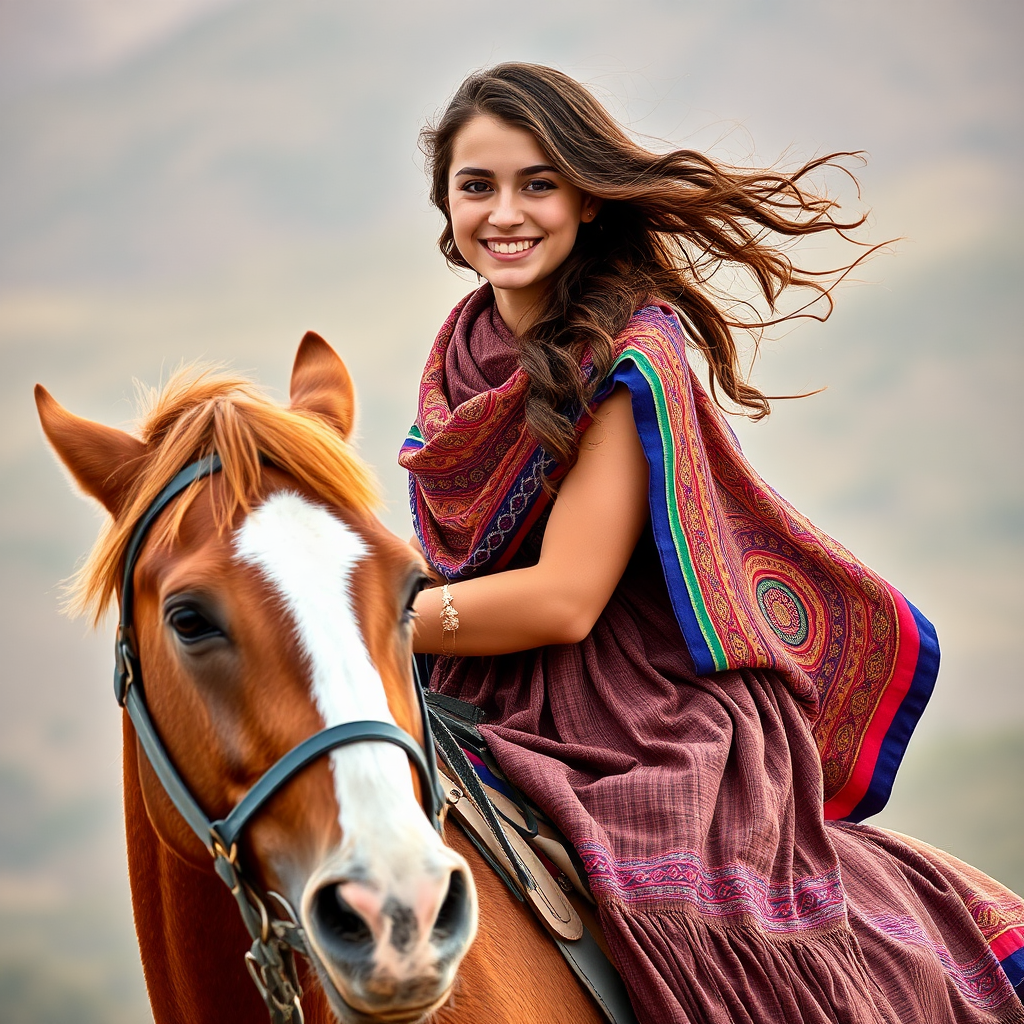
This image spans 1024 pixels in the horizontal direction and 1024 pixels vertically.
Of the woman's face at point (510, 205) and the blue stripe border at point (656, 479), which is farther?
the woman's face at point (510, 205)

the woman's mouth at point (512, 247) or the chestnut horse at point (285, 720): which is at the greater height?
the woman's mouth at point (512, 247)

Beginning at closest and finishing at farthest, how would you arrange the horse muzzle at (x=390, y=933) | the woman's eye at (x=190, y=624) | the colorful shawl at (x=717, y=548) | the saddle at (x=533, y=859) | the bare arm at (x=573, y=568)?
the horse muzzle at (x=390, y=933)
the woman's eye at (x=190, y=624)
the saddle at (x=533, y=859)
the bare arm at (x=573, y=568)
the colorful shawl at (x=717, y=548)

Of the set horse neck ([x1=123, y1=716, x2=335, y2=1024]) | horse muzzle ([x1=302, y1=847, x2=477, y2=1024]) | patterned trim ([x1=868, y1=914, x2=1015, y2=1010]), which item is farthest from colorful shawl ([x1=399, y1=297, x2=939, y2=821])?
horse muzzle ([x1=302, y1=847, x2=477, y2=1024])

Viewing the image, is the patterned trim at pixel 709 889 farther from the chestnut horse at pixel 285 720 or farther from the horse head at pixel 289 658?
the horse head at pixel 289 658

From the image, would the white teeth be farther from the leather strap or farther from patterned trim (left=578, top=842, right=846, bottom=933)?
the leather strap

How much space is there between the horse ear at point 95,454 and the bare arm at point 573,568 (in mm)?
711


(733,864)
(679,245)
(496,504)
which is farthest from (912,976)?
(679,245)

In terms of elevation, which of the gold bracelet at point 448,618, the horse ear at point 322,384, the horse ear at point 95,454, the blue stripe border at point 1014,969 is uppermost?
the horse ear at point 322,384

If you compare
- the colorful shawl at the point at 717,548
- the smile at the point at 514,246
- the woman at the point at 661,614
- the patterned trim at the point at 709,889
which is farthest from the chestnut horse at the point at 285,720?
the smile at the point at 514,246

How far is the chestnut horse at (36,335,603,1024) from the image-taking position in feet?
3.99

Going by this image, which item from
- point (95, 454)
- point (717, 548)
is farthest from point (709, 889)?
point (95, 454)

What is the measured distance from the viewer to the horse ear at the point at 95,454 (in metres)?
1.68

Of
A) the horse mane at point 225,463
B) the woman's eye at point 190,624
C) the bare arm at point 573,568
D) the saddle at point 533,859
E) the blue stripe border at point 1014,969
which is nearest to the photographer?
the woman's eye at point 190,624

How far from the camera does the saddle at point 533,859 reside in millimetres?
1874
